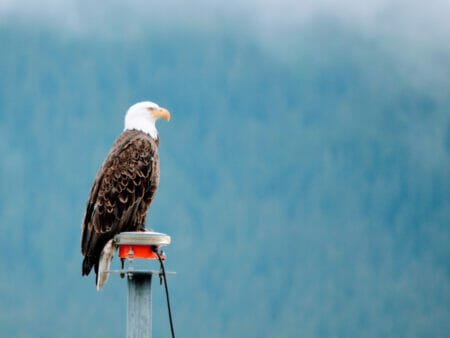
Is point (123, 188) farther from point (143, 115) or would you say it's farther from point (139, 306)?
point (139, 306)

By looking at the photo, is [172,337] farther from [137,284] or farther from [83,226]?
[83,226]

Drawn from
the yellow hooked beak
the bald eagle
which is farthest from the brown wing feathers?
the yellow hooked beak

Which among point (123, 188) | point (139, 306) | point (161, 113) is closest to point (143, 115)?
point (161, 113)

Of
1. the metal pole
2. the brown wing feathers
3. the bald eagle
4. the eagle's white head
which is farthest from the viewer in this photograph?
the eagle's white head

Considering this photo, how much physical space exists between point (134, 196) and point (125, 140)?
751 millimetres

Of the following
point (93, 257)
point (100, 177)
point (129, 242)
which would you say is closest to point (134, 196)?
point (100, 177)

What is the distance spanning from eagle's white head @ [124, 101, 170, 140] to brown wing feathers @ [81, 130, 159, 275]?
0.10 metres

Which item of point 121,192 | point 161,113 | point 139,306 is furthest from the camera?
point 161,113

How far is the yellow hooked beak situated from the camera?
28.6 ft

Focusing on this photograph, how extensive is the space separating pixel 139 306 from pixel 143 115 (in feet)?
10.5

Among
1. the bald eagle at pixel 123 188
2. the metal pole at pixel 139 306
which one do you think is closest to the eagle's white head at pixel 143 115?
the bald eagle at pixel 123 188

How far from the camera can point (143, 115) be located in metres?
8.74

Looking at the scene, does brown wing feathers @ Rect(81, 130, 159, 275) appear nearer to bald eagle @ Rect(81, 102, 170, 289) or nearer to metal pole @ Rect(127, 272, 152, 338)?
bald eagle @ Rect(81, 102, 170, 289)

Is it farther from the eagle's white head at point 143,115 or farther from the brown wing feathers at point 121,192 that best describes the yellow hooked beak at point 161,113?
the brown wing feathers at point 121,192
